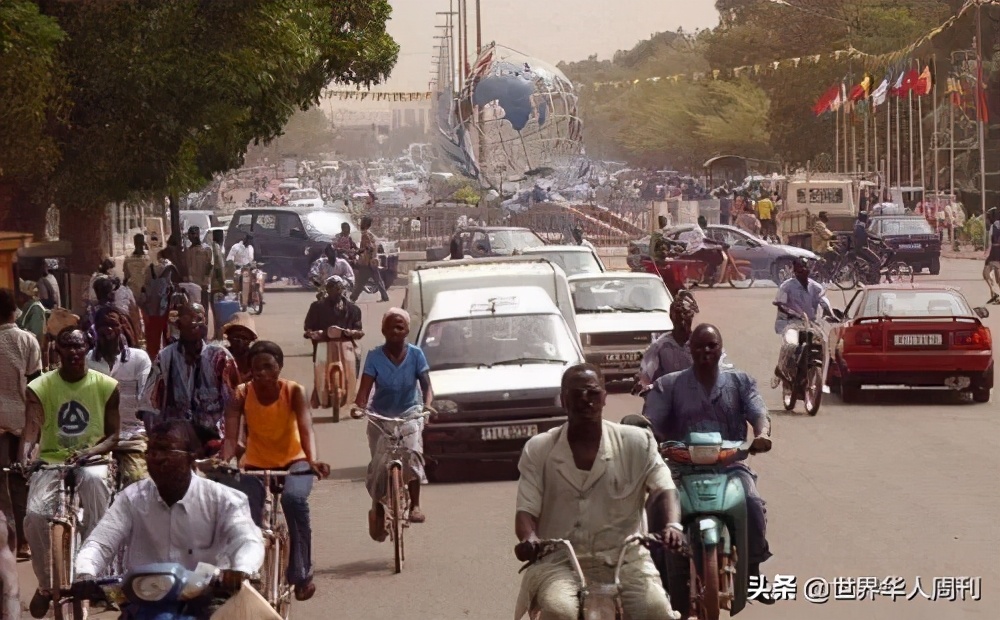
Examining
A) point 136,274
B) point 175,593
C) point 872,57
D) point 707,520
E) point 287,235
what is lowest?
point 707,520

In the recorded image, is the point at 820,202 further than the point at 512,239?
Yes

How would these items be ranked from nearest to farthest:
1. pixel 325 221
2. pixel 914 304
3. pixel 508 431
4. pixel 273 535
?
pixel 273 535 → pixel 508 431 → pixel 914 304 → pixel 325 221

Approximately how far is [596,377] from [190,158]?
19.2 metres

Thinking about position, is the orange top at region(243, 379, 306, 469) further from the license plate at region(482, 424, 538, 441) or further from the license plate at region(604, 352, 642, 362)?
the license plate at region(604, 352, 642, 362)

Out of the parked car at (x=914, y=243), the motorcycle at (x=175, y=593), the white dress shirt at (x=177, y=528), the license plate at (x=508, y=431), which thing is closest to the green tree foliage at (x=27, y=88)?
the license plate at (x=508, y=431)

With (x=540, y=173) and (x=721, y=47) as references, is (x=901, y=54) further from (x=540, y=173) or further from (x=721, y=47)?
(x=721, y=47)

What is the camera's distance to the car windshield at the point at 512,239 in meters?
38.2

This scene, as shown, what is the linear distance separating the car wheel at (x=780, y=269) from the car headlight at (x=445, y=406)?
2726 cm

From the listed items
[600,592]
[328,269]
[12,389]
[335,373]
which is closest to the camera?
[600,592]

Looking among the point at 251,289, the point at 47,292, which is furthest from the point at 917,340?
the point at 251,289

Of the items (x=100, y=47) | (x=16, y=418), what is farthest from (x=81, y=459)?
(x=100, y=47)

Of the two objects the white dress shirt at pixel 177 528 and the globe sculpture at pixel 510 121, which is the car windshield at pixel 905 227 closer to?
the globe sculpture at pixel 510 121

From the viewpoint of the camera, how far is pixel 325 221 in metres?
43.4

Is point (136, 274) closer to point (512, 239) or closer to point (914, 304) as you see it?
point (914, 304)
